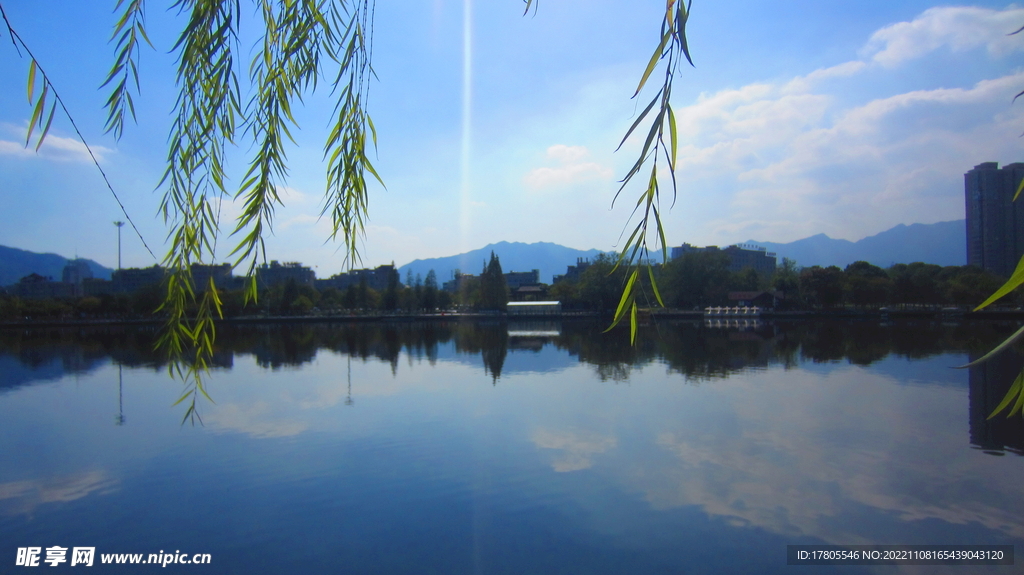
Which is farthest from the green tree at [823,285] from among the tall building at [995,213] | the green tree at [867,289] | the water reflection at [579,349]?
the tall building at [995,213]

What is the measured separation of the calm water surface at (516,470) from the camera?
19.0 ft

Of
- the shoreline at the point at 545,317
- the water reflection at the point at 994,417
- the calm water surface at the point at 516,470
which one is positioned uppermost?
the shoreline at the point at 545,317

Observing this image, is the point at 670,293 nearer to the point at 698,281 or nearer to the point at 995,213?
the point at 698,281

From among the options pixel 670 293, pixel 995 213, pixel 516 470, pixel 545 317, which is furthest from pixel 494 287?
pixel 516 470

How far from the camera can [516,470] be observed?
313 inches

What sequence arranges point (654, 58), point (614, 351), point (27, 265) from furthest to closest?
point (27, 265)
point (614, 351)
point (654, 58)

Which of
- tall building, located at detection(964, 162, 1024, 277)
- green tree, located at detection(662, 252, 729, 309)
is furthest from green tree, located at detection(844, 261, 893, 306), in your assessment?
tall building, located at detection(964, 162, 1024, 277)

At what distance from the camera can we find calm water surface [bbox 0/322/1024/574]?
5805 millimetres

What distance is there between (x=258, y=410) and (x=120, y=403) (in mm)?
3991

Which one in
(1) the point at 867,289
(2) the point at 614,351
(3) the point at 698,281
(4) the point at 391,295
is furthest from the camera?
(4) the point at 391,295

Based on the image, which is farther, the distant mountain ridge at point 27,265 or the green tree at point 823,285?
the distant mountain ridge at point 27,265

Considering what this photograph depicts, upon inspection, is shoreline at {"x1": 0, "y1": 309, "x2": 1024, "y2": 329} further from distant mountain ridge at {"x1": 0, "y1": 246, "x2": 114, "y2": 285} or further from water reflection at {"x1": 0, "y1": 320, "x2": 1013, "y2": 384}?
distant mountain ridge at {"x1": 0, "y1": 246, "x2": 114, "y2": 285}

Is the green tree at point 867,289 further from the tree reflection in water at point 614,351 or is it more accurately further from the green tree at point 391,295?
the green tree at point 391,295

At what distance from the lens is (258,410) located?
39.4ft
